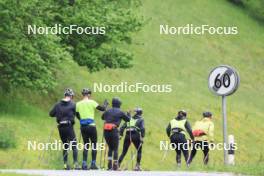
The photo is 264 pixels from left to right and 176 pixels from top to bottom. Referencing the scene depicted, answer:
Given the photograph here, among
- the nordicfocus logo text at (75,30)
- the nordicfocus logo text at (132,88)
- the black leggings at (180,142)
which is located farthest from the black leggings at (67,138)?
the nordicfocus logo text at (132,88)

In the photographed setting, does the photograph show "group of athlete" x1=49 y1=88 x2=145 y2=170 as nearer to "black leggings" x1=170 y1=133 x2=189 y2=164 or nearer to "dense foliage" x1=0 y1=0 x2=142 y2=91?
"black leggings" x1=170 y1=133 x2=189 y2=164

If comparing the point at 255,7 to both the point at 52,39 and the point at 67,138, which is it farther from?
the point at 67,138

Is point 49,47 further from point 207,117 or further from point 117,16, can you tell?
point 207,117

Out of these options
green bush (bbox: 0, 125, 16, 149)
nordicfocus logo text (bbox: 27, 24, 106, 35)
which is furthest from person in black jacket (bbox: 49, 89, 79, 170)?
nordicfocus logo text (bbox: 27, 24, 106, 35)

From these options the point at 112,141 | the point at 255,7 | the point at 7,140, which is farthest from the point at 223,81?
the point at 255,7

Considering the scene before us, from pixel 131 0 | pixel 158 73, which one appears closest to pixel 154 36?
pixel 158 73

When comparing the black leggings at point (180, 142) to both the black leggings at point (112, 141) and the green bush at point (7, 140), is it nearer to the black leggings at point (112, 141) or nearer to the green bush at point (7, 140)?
the black leggings at point (112, 141)

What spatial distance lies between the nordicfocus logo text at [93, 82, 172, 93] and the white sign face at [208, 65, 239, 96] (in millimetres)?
25147

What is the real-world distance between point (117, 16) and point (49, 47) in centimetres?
628

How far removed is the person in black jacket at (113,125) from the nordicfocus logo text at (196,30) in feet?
141

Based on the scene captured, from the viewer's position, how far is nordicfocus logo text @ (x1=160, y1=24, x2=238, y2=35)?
221ft

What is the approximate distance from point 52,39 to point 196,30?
3409 cm

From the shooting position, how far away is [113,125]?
2312 cm

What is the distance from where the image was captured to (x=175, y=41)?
219ft
